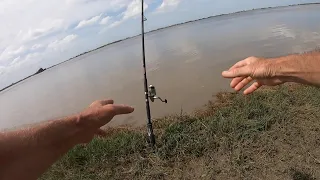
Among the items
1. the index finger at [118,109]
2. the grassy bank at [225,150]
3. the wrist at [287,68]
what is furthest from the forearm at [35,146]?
the grassy bank at [225,150]

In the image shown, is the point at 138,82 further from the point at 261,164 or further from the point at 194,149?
the point at 261,164

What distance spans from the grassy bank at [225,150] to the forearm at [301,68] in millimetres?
2859

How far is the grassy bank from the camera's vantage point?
450 centimetres

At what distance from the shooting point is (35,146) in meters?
1.68

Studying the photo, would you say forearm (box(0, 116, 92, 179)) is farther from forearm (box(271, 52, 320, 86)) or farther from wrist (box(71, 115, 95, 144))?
forearm (box(271, 52, 320, 86))

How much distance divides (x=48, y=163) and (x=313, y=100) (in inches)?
232

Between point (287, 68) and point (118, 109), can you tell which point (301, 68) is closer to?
point (287, 68)

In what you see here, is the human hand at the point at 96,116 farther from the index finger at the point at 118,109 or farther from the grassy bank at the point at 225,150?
the grassy bank at the point at 225,150

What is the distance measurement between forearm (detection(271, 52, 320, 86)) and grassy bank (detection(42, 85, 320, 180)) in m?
2.86

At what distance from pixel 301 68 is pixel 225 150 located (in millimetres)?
3529

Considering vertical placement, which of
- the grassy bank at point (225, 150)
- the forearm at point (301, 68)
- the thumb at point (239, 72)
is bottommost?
the grassy bank at point (225, 150)

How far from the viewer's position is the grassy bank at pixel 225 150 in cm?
450

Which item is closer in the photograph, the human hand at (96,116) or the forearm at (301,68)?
the forearm at (301,68)

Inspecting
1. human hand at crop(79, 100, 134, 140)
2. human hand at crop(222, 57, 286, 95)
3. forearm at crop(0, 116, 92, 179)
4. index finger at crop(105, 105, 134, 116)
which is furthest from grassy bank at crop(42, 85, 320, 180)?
forearm at crop(0, 116, 92, 179)
